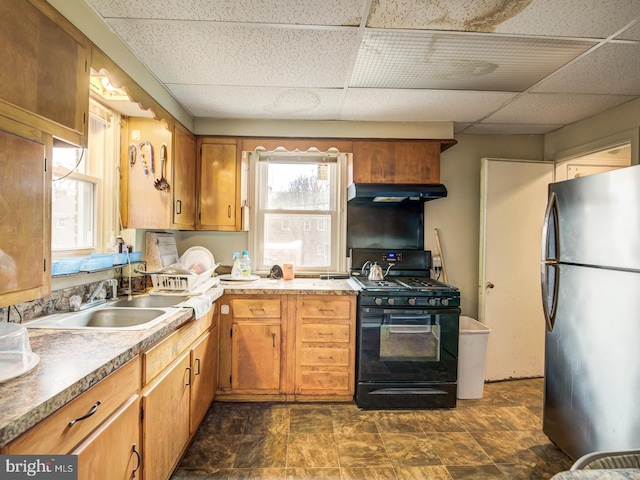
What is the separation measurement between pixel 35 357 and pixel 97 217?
53.2 inches

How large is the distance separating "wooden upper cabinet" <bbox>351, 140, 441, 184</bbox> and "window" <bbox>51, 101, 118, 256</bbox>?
6.15 feet

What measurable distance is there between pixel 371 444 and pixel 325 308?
0.94 m

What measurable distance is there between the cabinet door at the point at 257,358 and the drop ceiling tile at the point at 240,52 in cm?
177

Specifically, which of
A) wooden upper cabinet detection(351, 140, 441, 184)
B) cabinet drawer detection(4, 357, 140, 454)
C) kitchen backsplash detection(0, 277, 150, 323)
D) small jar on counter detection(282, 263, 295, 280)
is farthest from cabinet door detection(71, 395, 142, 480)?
wooden upper cabinet detection(351, 140, 441, 184)

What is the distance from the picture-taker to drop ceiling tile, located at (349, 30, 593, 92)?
5.32ft

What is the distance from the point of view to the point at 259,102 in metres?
2.40

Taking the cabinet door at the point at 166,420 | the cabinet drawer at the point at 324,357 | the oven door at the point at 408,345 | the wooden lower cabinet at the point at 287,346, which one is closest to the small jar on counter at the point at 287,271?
the wooden lower cabinet at the point at 287,346

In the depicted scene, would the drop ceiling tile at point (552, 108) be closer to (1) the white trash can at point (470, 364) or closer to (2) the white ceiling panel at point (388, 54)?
(2) the white ceiling panel at point (388, 54)

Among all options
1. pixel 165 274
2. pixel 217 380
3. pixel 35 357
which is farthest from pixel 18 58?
pixel 217 380

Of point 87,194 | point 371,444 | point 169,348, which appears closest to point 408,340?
point 371,444

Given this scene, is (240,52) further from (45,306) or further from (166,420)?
(166,420)

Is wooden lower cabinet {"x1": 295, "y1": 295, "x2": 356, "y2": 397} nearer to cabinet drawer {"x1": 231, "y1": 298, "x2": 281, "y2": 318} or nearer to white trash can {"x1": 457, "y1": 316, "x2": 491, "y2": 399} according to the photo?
cabinet drawer {"x1": 231, "y1": 298, "x2": 281, "y2": 318}

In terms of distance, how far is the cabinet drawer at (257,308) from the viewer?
2436mm

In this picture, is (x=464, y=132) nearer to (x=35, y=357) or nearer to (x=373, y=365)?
(x=373, y=365)
